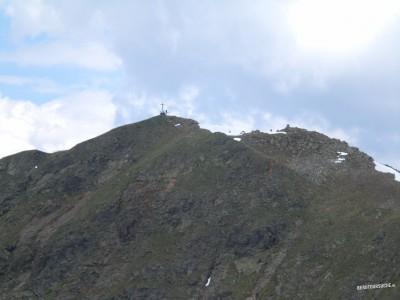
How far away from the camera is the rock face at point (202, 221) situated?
247 ft

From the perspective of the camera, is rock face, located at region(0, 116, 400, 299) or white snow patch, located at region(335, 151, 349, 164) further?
white snow patch, located at region(335, 151, 349, 164)

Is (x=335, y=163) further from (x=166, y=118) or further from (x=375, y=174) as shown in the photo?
(x=166, y=118)

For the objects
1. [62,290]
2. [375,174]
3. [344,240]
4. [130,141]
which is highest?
[130,141]

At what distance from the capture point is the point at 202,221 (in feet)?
287

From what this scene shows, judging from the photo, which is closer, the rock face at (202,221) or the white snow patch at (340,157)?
the rock face at (202,221)

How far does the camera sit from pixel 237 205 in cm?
8769

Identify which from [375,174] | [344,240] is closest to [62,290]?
[344,240]

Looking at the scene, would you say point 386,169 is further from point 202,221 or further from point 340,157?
point 202,221

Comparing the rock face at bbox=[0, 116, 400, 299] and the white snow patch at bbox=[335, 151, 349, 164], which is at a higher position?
the white snow patch at bbox=[335, 151, 349, 164]

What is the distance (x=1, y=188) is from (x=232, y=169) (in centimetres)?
3925

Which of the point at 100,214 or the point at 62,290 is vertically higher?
the point at 100,214

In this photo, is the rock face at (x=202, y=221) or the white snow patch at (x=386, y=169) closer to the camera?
the rock face at (x=202, y=221)

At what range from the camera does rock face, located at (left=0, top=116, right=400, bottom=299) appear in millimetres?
75250

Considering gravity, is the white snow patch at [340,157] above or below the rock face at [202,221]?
above
